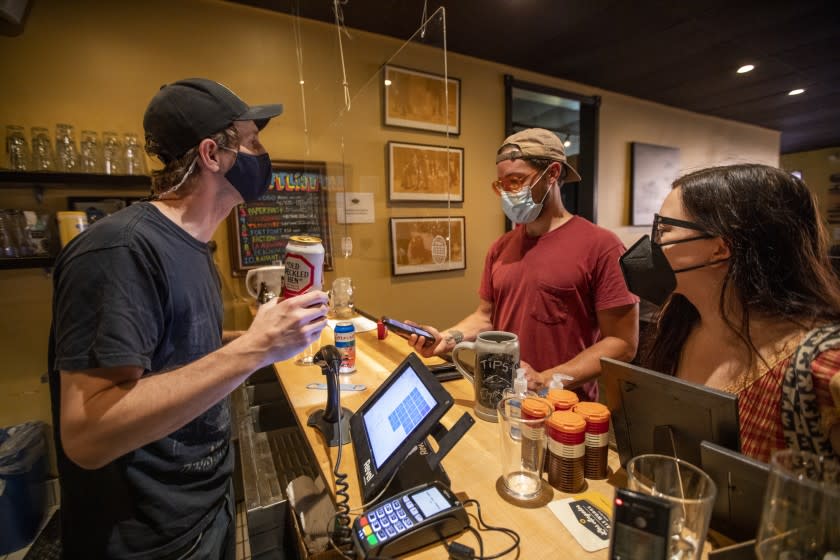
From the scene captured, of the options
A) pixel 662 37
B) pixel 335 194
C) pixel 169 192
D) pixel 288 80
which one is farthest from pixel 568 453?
pixel 662 37

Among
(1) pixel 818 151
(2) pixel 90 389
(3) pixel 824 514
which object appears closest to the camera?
(3) pixel 824 514

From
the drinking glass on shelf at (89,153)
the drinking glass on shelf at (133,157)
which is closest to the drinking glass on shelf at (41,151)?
the drinking glass on shelf at (89,153)

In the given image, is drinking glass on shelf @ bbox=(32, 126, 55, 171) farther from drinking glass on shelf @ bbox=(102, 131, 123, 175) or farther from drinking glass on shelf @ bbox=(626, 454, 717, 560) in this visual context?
drinking glass on shelf @ bbox=(626, 454, 717, 560)

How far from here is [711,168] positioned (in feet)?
2.95

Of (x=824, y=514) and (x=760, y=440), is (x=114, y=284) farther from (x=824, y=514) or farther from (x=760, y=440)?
(x=760, y=440)

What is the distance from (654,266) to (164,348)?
1185mm

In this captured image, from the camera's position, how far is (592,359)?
4.43 ft

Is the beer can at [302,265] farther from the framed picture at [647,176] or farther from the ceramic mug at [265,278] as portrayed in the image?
the framed picture at [647,176]

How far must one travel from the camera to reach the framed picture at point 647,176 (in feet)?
14.1

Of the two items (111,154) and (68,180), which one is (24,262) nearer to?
(68,180)

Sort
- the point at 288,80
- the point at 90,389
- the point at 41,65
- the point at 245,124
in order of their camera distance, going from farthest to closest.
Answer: the point at 288,80
the point at 41,65
the point at 245,124
the point at 90,389

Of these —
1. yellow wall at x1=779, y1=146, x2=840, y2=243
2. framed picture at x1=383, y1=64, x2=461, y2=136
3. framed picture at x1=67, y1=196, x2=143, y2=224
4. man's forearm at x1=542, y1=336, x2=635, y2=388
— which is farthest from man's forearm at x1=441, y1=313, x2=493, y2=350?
yellow wall at x1=779, y1=146, x2=840, y2=243

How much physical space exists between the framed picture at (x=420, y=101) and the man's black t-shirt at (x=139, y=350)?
2.27m

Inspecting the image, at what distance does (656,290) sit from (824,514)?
64 centimetres
